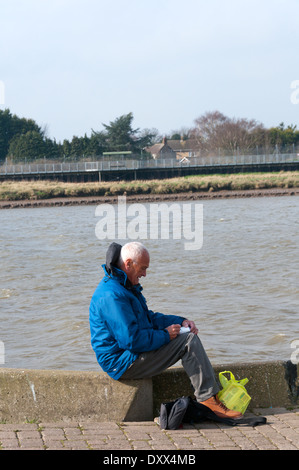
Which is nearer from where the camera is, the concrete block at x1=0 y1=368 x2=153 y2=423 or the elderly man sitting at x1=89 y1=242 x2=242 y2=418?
the elderly man sitting at x1=89 y1=242 x2=242 y2=418

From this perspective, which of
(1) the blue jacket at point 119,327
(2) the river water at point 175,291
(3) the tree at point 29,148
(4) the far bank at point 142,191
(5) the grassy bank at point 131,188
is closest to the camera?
(1) the blue jacket at point 119,327

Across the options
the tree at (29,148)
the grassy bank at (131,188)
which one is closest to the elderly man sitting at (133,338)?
the grassy bank at (131,188)

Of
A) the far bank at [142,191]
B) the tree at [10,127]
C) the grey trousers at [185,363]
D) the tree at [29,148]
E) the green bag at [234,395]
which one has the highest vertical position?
the tree at [10,127]

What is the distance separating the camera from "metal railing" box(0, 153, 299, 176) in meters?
75.6

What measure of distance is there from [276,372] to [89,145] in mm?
87638

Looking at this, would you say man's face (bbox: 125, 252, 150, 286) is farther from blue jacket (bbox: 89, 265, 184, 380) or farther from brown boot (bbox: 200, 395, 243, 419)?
brown boot (bbox: 200, 395, 243, 419)

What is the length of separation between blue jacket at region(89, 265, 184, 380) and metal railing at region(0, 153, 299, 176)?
230ft

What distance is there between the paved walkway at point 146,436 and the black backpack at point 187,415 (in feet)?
0.14

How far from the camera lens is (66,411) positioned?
563 centimetres

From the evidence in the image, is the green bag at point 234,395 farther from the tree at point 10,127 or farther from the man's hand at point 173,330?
the tree at point 10,127

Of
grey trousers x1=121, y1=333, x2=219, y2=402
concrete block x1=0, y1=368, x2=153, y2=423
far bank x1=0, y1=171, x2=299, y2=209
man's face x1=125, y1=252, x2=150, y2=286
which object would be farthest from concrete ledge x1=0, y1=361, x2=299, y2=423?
far bank x1=0, y1=171, x2=299, y2=209

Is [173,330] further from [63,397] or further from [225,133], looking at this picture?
[225,133]

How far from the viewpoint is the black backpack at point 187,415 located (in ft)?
17.7

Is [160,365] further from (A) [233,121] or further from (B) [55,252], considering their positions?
(A) [233,121]
